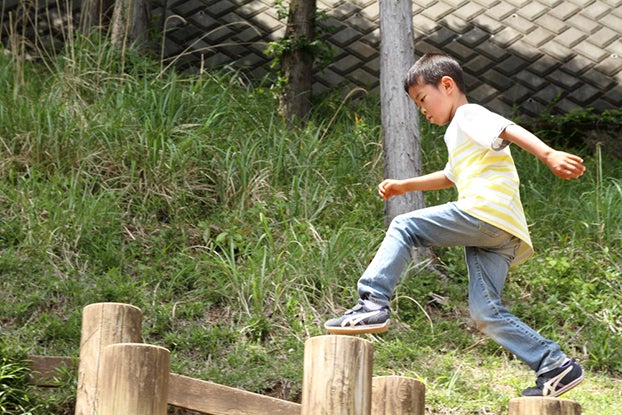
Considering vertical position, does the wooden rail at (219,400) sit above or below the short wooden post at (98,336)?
below

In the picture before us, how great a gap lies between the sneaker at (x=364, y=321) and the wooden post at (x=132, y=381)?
760mm

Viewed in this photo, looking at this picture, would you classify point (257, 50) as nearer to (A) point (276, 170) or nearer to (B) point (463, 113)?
(A) point (276, 170)

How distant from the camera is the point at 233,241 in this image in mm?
6281

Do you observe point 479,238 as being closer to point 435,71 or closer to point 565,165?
point 565,165

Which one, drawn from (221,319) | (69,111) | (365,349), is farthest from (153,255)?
(365,349)

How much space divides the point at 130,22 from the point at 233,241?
261cm

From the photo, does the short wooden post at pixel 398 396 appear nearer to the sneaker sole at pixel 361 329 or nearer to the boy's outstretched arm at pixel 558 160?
the sneaker sole at pixel 361 329

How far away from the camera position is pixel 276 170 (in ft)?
22.5

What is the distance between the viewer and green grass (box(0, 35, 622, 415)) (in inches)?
215

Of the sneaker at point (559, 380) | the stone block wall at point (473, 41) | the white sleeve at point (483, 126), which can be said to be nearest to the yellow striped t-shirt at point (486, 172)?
the white sleeve at point (483, 126)

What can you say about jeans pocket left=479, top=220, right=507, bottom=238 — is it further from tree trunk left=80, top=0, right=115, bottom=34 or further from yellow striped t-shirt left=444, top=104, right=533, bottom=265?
tree trunk left=80, top=0, right=115, bottom=34

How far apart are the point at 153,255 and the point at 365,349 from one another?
3333mm

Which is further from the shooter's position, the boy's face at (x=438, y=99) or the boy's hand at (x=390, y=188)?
the boy's hand at (x=390, y=188)

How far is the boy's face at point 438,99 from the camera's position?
13.2 ft
